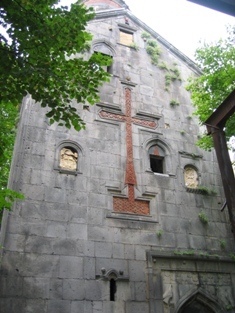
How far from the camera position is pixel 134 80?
13.0 meters

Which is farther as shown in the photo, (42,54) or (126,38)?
(126,38)

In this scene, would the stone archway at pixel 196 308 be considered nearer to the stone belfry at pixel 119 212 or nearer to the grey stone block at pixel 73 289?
the stone belfry at pixel 119 212

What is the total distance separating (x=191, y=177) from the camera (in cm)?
1198

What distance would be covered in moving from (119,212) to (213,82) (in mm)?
5334

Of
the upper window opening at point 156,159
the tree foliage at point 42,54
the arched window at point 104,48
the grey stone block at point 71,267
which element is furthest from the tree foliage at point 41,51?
the arched window at point 104,48

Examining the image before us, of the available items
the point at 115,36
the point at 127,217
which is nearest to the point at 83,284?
the point at 127,217

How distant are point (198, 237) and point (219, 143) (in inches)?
146

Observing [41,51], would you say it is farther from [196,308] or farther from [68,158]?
[196,308]

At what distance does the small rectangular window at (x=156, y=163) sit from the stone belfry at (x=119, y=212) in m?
0.04

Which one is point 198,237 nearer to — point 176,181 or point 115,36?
point 176,181

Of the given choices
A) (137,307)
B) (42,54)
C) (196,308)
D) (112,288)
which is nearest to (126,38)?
(42,54)

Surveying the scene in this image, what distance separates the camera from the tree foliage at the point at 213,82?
11.4 metres

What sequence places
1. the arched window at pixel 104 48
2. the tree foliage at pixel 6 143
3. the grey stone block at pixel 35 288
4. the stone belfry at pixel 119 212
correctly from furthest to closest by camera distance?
1. the arched window at pixel 104 48
2. the stone belfry at pixel 119 212
3. the grey stone block at pixel 35 288
4. the tree foliage at pixel 6 143

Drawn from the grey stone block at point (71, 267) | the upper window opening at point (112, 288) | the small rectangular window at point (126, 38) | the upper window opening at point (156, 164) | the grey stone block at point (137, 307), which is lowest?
the grey stone block at point (137, 307)
